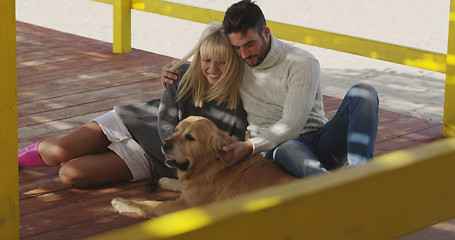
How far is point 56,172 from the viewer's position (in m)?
4.39

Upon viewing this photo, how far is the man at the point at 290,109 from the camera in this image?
11.8ft

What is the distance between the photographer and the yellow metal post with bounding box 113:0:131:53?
24.3 ft

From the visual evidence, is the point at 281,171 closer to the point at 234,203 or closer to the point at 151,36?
the point at 234,203

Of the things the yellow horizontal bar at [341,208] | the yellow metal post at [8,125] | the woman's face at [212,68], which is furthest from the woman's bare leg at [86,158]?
the yellow horizontal bar at [341,208]

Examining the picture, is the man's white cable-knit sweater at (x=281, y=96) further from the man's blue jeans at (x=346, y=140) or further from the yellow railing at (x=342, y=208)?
the yellow railing at (x=342, y=208)

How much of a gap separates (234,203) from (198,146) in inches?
87.3

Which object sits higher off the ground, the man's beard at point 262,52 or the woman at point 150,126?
the man's beard at point 262,52

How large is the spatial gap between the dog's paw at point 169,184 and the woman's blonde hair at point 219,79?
0.51 m

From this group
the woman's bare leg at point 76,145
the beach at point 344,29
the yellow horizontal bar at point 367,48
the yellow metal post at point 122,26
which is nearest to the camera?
the woman's bare leg at point 76,145

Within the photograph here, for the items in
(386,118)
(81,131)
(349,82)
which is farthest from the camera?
(349,82)

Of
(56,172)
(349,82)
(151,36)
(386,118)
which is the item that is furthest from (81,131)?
(151,36)

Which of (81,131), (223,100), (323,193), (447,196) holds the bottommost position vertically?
(81,131)

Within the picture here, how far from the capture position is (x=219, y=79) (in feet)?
12.5

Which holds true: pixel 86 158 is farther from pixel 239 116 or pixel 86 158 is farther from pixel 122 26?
pixel 122 26
